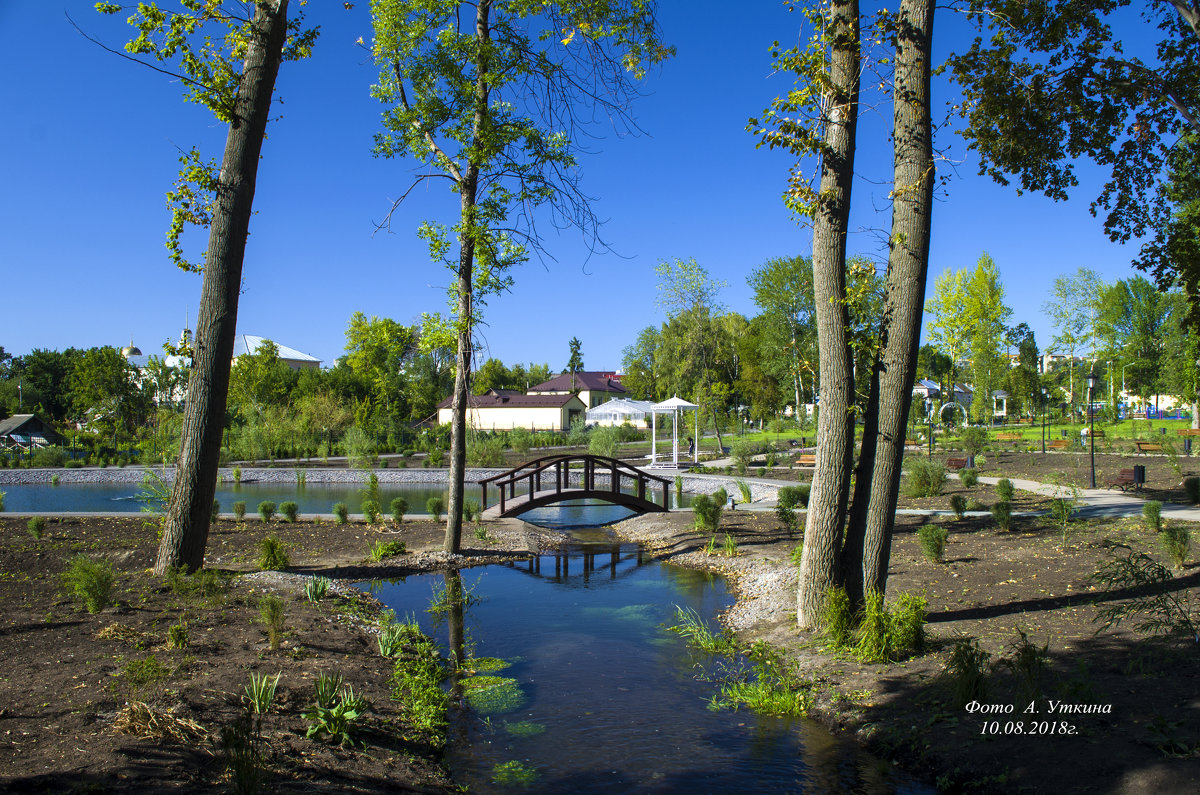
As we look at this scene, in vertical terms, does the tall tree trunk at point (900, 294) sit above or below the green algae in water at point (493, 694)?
above

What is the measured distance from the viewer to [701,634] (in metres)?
8.02

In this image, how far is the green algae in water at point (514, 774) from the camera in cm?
477

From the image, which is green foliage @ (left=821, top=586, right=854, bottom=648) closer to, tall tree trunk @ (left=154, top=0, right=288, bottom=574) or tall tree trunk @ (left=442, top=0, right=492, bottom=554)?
tall tree trunk @ (left=442, top=0, right=492, bottom=554)

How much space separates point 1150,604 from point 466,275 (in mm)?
9108

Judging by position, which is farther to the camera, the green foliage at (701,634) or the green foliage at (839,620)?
the green foliage at (701,634)

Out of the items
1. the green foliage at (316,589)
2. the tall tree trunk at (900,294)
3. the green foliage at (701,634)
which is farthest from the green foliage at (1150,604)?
the green foliage at (316,589)

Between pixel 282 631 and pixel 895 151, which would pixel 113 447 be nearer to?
pixel 282 631

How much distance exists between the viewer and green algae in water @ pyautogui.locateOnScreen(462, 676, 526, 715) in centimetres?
611

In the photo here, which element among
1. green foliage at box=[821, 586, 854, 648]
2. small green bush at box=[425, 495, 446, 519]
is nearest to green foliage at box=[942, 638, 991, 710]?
green foliage at box=[821, 586, 854, 648]

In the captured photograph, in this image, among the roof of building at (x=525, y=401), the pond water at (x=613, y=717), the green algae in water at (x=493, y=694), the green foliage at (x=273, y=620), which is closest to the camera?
the pond water at (x=613, y=717)

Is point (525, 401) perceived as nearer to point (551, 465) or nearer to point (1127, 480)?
point (551, 465)

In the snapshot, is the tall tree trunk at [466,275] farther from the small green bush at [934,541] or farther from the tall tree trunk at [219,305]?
the small green bush at [934,541]

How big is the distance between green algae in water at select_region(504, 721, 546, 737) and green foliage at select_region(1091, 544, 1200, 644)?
14.0 ft

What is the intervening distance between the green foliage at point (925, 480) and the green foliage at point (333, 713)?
14515 millimetres
